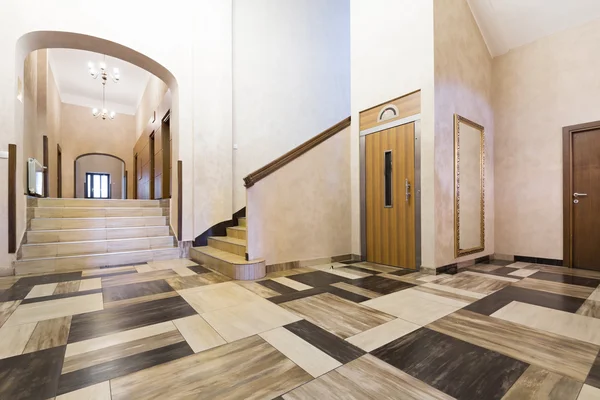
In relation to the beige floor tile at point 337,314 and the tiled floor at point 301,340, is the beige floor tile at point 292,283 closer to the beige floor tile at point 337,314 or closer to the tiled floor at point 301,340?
the tiled floor at point 301,340

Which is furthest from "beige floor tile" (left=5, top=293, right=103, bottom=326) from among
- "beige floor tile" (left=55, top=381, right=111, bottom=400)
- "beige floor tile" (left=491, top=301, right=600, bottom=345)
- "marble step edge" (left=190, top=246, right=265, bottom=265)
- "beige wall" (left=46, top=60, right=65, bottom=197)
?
"beige wall" (left=46, top=60, right=65, bottom=197)

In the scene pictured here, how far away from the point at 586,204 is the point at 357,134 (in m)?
3.01

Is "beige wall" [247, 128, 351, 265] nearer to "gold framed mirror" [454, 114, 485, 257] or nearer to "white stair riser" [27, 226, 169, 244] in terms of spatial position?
"gold framed mirror" [454, 114, 485, 257]

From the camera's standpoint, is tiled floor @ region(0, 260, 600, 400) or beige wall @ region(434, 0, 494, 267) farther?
beige wall @ region(434, 0, 494, 267)

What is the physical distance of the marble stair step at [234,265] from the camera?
3.08 m

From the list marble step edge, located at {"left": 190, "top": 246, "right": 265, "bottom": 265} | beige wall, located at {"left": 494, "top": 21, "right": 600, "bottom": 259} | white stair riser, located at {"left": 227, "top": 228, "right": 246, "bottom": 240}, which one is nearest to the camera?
marble step edge, located at {"left": 190, "top": 246, "right": 265, "bottom": 265}

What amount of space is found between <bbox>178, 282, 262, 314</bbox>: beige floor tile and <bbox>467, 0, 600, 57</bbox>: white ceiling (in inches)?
184

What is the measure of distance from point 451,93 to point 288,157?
2.14 meters

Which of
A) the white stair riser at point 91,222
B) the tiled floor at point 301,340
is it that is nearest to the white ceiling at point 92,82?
the white stair riser at point 91,222

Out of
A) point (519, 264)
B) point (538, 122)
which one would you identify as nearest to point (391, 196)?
point (519, 264)

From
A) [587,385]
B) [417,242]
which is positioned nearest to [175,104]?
[417,242]

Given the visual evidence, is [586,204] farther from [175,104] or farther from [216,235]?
[175,104]

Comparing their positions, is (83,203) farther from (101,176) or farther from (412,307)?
(101,176)

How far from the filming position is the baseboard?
347 centimetres
